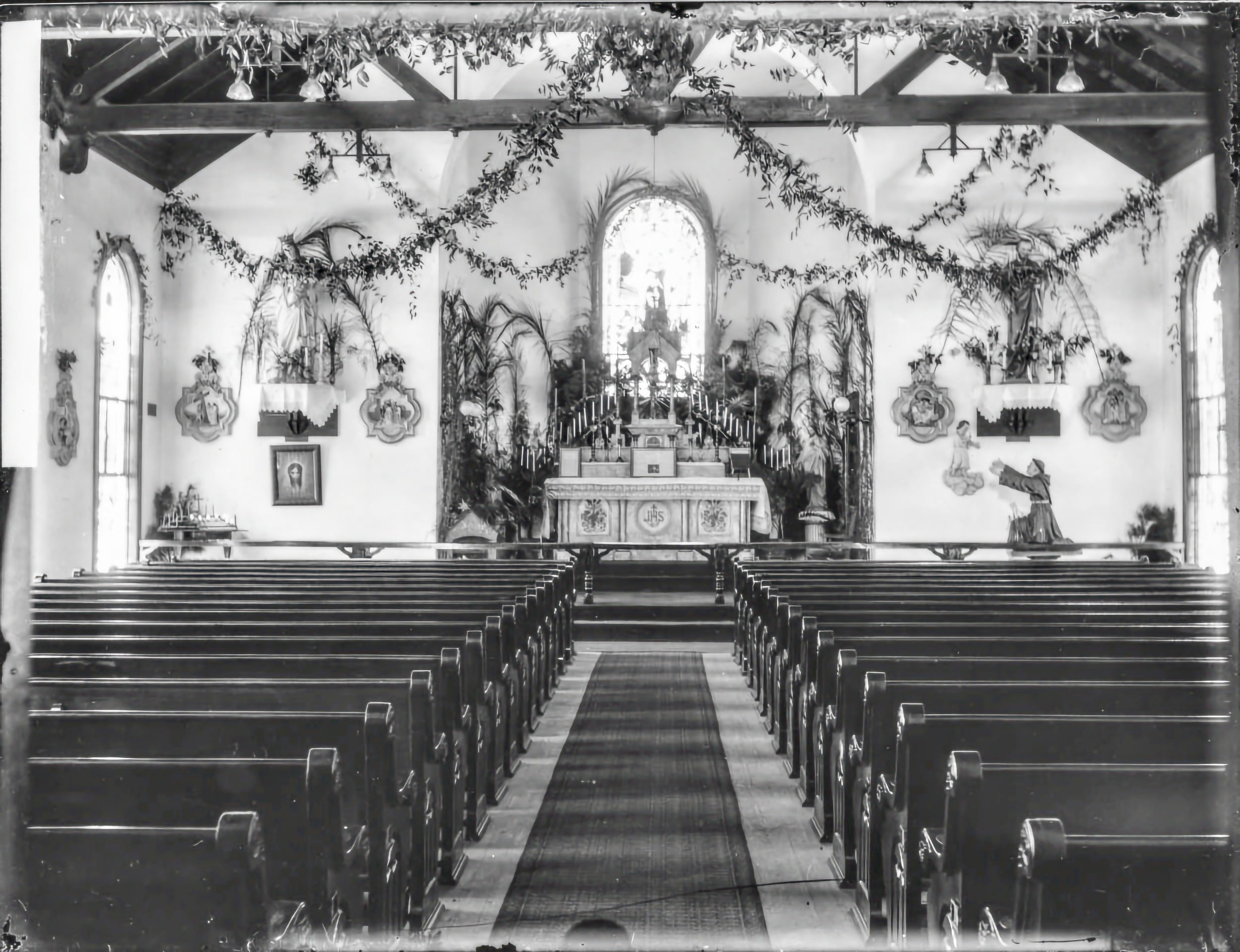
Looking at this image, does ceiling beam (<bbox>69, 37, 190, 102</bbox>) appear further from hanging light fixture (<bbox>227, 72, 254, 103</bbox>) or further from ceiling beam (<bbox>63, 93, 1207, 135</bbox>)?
hanging light fixture (<bbox>227, 72, 254, 103</bbox>)

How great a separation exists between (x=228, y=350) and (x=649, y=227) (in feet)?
19.6

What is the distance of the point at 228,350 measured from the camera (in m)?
12.0

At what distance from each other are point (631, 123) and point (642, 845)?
22.8 ft

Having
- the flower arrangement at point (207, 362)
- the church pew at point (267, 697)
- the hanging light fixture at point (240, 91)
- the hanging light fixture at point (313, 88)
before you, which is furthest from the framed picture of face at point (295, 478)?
the church pew at point (267, 697)

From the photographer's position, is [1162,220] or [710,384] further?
[710,384]

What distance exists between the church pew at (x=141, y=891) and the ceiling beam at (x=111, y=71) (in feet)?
30.3

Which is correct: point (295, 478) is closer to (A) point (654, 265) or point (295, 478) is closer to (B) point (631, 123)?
(B) point (631, 123)

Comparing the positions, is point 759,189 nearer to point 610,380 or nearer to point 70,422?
point 610,380

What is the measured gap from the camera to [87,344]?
1016cm

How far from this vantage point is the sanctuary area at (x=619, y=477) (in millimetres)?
1981

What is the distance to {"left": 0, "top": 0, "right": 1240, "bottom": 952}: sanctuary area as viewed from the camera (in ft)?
6.50

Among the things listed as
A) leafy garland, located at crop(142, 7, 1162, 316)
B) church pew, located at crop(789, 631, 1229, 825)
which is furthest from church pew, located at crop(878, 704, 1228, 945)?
leafy garland, located at crop(142, 7, 1162, 316)

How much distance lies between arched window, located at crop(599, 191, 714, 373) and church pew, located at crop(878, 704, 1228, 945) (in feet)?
39.9

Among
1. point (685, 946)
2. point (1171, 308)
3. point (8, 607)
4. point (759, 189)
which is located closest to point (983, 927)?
point (685, 946)
